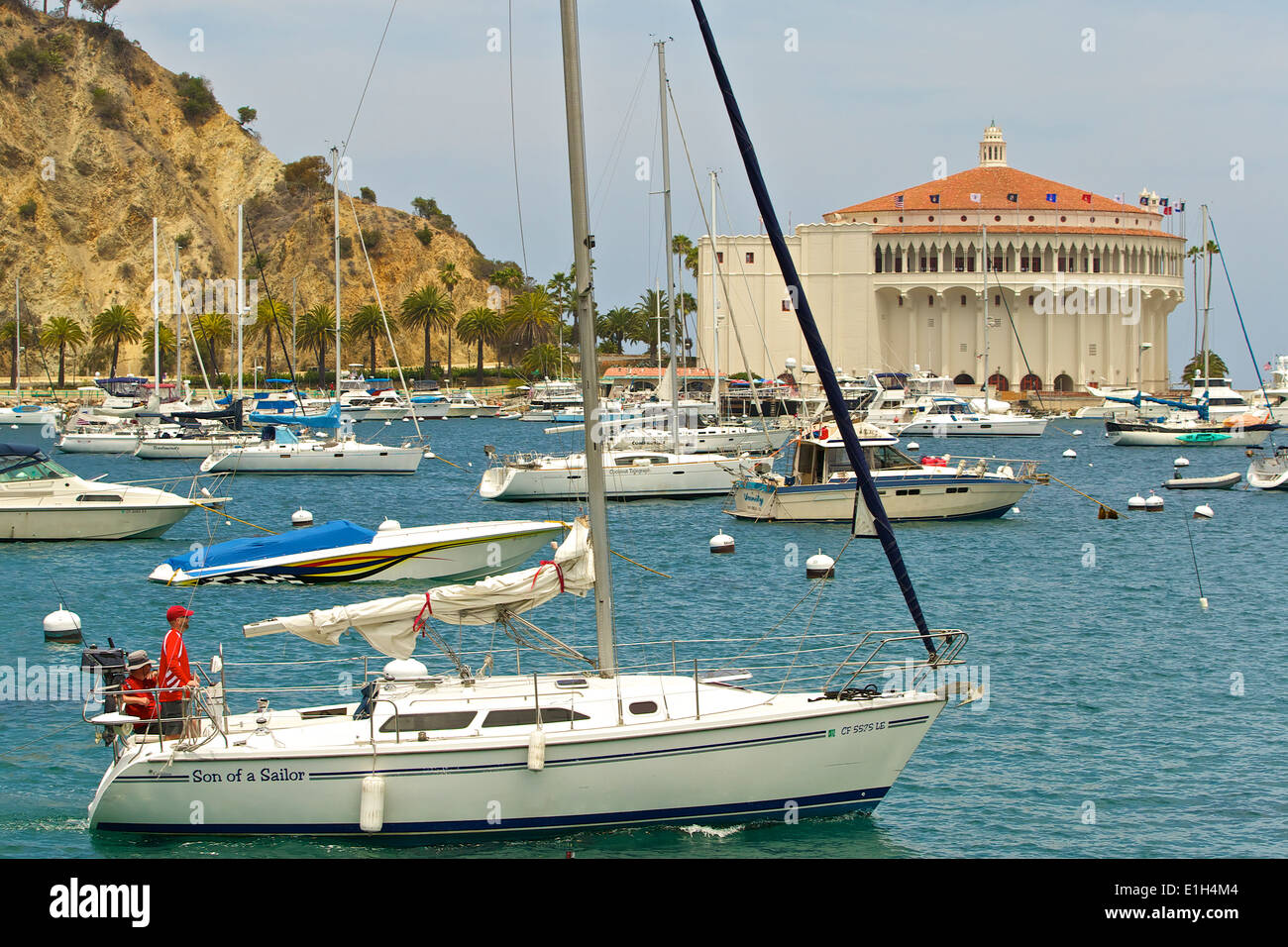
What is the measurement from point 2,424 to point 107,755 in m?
95.7

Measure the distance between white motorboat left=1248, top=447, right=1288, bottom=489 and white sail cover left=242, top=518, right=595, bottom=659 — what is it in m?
48.8

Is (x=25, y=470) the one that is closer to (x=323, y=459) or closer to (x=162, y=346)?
(x=323, y=459)

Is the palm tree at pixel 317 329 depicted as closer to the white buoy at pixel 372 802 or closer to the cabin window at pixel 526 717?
the cabin window at pixel 526 717

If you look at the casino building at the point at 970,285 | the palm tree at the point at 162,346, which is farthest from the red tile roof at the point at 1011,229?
the palm tree at the point at 162,346

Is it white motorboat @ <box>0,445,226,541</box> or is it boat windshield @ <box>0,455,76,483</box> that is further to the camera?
boat windshield @ <box>0,455,76,483</box>

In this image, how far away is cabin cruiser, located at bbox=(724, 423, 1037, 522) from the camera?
139 ft

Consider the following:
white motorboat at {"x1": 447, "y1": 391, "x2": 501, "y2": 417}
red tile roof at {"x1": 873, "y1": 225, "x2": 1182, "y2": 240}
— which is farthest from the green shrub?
red tile roof at {"x1": 873, "y1": 225, "x2": 1182, "y2": 240}

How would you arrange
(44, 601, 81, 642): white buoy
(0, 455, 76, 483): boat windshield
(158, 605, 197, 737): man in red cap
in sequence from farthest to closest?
(0, 455, 76, 483): boat windshield, (44, 601, 81, 642): white buoy, (158, 605, 197, 737): man in red cap

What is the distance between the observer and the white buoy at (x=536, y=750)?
14.1 m

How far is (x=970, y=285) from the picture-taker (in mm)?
129875

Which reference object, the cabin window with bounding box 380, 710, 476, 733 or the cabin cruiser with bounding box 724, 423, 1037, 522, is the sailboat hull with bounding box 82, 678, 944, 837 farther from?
the cabin cruiser with bounding box 724, 423, 1037, 522

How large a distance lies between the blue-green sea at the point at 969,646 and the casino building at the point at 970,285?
7617 cm
